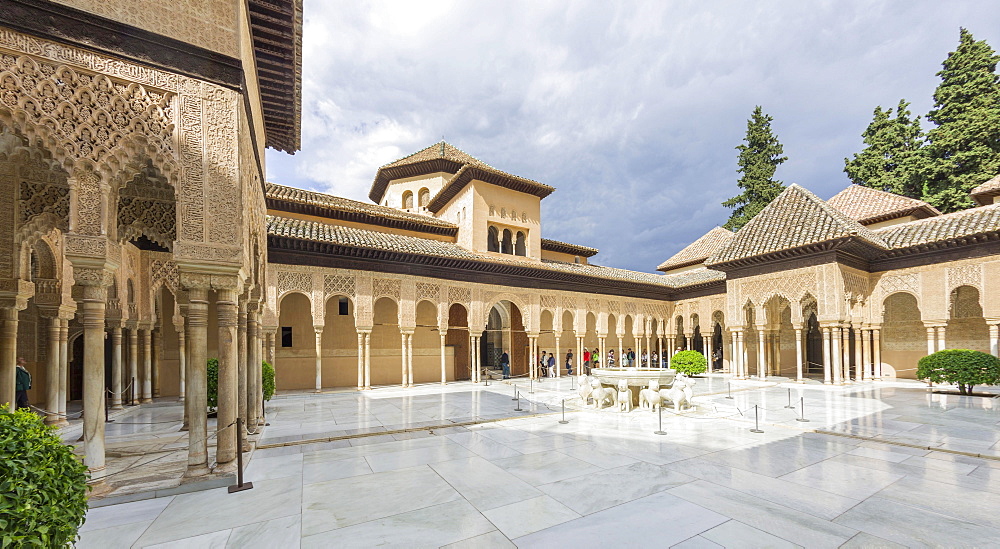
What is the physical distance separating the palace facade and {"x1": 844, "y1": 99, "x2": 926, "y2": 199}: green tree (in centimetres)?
530

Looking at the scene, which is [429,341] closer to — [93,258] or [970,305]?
[93,258]

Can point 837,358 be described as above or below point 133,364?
below

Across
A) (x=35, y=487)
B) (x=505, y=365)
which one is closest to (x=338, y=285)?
(x=505, y=365)

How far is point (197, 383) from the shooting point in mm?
4879

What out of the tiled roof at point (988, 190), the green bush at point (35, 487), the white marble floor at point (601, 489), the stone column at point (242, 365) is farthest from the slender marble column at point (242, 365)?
the tiled roof at point (988, 190)

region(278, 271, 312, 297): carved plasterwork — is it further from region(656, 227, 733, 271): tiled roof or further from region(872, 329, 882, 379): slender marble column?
region(656, 227, 733, 271): tiled roof

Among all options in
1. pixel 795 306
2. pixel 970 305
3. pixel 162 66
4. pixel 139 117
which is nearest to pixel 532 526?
pixel 139 117

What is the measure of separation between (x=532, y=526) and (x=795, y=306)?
54.4 feet

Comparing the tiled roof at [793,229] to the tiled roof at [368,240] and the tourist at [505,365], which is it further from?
the tourist at [505,365]

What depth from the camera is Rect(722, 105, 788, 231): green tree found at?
28.8m

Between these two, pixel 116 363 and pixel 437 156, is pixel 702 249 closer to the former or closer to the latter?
pixel 437 156

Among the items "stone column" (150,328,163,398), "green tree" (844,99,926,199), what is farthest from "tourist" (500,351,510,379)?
"green tree" (844,99,926,199)

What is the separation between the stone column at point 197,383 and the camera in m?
4.81

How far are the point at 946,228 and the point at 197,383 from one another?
68.7ft
